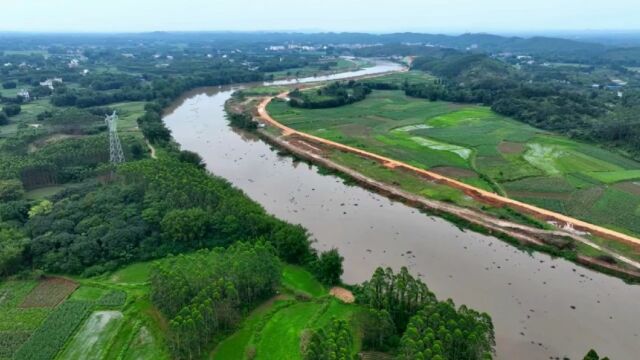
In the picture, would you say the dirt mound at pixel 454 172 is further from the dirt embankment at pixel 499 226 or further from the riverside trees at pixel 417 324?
the riverside trees at pixel 417 324

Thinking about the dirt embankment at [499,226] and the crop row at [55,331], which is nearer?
the crop row at [55,331]

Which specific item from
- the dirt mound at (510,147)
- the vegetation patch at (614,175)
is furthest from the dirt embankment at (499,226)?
the dirt mound at (510,147)

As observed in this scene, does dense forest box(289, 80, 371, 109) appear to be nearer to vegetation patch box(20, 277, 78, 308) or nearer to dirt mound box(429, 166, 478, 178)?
dirt mound box(429, 166, 478, 178)

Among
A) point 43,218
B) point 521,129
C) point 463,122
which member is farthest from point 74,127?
point 521,129

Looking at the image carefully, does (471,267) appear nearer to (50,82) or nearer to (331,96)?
(331,96)

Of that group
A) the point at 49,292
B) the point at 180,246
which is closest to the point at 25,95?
the point at 49,292

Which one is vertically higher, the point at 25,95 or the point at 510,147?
the point at 25,95
